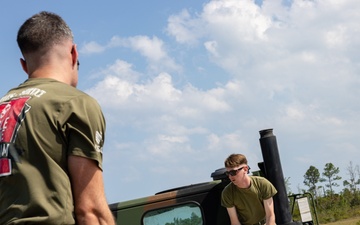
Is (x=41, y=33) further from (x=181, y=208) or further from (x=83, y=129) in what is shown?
(x=181, y=208)

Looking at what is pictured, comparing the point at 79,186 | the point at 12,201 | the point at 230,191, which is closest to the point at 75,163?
the point at 79,186

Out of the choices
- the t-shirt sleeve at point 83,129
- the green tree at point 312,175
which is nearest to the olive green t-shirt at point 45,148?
the t-shirt sleeve at point 83,129

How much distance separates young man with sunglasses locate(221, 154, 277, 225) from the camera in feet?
18.4

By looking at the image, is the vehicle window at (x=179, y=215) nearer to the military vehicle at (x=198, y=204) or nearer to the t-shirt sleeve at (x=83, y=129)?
A: the military vehicle at (x=198, y=204)

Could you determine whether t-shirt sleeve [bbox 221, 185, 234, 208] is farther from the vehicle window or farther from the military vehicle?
the vehicle window

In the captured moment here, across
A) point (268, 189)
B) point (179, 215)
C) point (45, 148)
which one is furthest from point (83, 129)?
point (179, 215)

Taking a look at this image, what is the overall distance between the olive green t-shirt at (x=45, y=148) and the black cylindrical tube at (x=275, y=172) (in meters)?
3.81

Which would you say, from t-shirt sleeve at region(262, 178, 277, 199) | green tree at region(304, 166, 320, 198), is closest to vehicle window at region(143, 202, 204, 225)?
t-shirt sleeve at region(262, 178, 277, 199)

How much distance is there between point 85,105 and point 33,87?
217 mm

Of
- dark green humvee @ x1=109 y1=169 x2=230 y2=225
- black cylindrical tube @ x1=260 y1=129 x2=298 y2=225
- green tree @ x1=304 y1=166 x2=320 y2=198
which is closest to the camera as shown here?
black cylindrical tube @ x1=260 y1=129 x2=298 y2=225

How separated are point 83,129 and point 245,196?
3968mm

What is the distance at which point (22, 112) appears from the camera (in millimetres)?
2031

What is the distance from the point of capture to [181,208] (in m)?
5.82

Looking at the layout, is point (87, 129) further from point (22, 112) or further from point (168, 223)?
point (168, 223)
